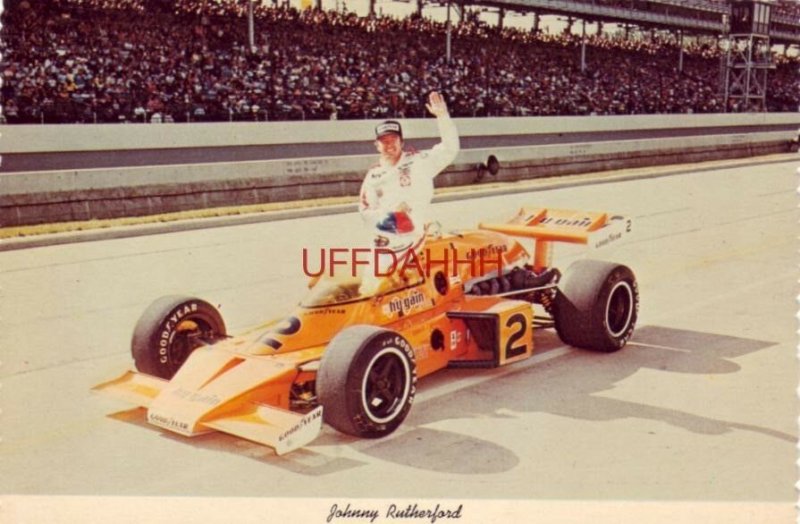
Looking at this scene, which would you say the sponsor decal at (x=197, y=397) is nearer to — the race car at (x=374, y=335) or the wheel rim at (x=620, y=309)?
the race car at (x=374, y=335)

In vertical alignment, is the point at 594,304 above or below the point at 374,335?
below

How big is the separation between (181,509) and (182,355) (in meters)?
1.60

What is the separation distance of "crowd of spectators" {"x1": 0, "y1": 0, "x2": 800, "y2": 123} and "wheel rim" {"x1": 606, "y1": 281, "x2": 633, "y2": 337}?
8989mm

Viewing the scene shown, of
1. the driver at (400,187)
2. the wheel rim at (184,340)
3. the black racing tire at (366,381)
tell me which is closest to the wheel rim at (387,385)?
the black racing tire at (366,381)

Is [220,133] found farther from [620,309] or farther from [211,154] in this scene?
[620,309]

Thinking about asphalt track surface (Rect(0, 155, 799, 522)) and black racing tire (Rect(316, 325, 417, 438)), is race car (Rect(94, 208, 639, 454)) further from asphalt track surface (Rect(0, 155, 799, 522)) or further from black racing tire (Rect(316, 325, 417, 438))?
asphalt track surface (Rect(0, 155, 799, 522))

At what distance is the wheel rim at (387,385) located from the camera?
5312 mm

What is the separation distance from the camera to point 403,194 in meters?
6.18

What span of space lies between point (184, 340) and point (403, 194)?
1.80 meters

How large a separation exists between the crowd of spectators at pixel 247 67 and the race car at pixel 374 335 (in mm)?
8006

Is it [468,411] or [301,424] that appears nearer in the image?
[301,424]

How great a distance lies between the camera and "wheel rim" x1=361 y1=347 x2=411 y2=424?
17.4ft

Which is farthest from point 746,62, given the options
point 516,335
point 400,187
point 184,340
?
point 184,340

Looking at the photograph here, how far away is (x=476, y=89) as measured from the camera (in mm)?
20625
